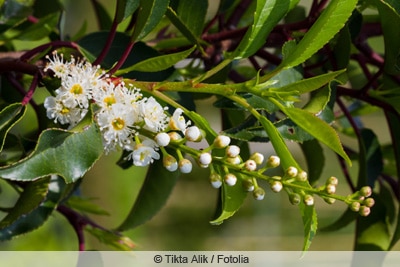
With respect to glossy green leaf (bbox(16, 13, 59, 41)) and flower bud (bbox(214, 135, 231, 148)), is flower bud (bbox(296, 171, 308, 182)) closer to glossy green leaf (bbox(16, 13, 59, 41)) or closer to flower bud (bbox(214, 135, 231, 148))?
flower bud (bbox(214, 135, 231, 148))

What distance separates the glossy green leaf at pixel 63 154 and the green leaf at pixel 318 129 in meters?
0.14

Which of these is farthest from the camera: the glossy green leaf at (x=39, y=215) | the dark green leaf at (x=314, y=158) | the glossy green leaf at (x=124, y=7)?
the dark green leaf at (x=314, y=158)

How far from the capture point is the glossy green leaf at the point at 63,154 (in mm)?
474

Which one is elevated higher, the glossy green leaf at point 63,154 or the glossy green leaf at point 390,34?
the glossy green leaf at point 390,34

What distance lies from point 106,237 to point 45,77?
298 millimetres

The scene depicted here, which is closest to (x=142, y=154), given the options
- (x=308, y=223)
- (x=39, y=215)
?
(x=308, y=223)

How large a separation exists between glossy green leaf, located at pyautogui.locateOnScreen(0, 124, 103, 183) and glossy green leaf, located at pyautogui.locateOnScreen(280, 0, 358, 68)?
0.15 m

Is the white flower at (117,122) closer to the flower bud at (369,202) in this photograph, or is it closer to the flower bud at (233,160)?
the flower bud at (233,160)

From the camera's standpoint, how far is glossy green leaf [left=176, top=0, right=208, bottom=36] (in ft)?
2.15

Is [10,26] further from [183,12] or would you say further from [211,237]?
[211,237]

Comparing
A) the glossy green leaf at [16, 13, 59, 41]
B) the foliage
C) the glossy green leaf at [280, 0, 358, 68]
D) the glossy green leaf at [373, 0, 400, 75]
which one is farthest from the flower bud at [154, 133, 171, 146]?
the glossy green leaf at [16, 13, 59, 41]

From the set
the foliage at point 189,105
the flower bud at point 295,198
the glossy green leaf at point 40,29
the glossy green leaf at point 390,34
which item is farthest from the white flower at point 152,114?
the glossy green leaf at point 40,29

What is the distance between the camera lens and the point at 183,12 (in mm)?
660

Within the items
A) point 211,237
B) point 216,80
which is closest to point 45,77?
point 216,80
